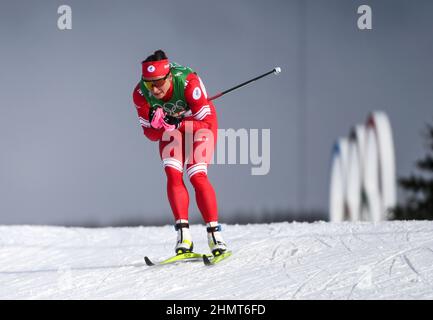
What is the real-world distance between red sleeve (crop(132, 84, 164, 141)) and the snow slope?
1.18m

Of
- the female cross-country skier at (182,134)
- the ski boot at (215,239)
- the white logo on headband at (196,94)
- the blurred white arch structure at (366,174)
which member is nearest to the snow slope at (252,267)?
the ski boot at (215,239)

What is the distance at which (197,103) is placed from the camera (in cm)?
719

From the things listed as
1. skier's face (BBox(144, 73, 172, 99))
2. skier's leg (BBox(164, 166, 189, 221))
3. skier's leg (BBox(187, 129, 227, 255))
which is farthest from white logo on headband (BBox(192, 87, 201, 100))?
skier's leg (BBox(164, 166, 189, 221))

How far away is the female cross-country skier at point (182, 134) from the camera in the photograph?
7.20 meters

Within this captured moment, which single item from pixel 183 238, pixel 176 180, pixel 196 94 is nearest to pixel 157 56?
pixel 196 94

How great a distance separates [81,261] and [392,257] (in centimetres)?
343

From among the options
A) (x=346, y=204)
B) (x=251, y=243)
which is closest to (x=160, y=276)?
(x=251, y=243)

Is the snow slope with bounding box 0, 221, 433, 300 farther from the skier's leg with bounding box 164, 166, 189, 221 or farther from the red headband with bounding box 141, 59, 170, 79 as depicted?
the red headband with bounding box 141, 59, 170, 79

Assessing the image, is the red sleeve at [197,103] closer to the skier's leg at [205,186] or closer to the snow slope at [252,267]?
the skier's leg at [205,186]

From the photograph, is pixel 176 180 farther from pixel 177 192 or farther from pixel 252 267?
pixel 252 267

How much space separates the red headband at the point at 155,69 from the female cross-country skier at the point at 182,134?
0.09 ft

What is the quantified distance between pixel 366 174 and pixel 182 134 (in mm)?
25159

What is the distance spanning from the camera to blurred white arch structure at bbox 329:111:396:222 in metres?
29.7
